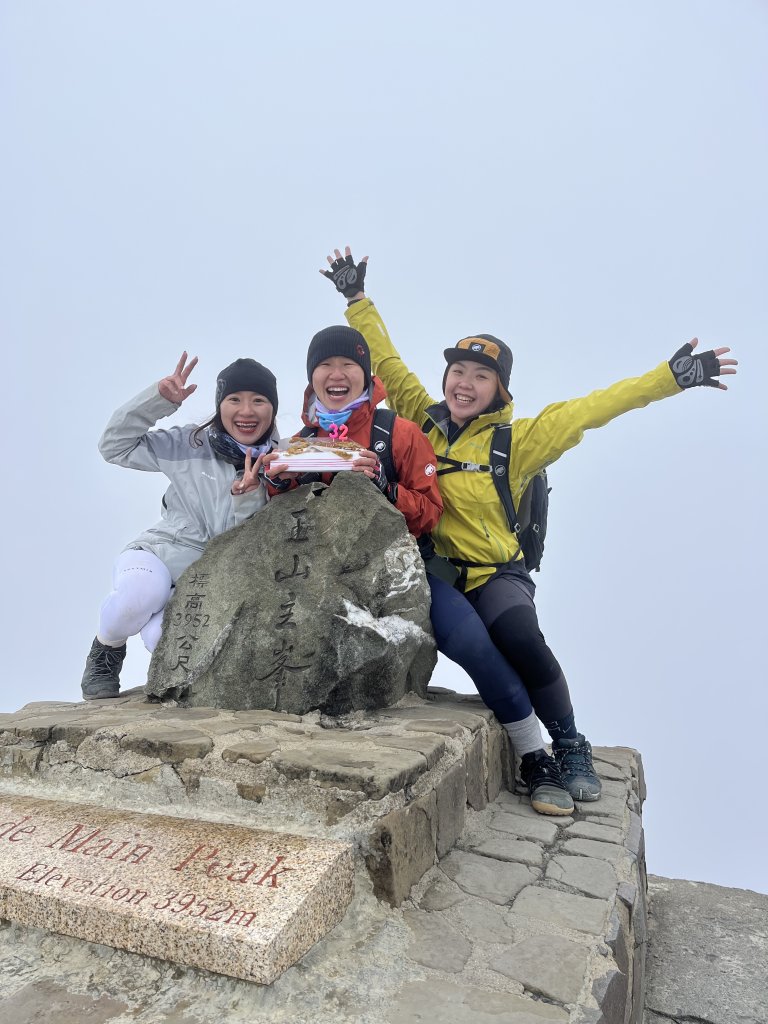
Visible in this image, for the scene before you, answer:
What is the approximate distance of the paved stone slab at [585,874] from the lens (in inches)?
115

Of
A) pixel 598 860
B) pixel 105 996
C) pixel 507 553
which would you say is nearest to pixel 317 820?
pixel 105 996

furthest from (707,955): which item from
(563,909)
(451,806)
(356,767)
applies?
(356,767)

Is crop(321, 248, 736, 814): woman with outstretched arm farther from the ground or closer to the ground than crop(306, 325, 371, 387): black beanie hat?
closer to the ground

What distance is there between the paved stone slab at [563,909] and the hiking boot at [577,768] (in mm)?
1162

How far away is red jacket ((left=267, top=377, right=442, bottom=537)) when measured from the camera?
162 inches

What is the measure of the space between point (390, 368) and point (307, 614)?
2168 mm

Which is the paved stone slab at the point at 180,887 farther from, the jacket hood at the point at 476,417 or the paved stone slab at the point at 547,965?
the jacket hood at the point at 476,417

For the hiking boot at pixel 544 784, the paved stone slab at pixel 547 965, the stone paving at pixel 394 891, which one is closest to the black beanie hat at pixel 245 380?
the stone paving at pixel 394 891

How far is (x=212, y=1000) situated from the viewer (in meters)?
2.06

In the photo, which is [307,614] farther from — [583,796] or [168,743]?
[583,796]

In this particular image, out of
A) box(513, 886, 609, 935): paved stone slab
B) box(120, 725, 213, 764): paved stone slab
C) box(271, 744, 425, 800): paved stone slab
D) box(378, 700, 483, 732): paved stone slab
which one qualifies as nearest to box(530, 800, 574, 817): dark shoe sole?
box(378, 700, 483, 732): paved stone slab

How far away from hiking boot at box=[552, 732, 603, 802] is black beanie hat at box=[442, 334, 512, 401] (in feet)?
7.08

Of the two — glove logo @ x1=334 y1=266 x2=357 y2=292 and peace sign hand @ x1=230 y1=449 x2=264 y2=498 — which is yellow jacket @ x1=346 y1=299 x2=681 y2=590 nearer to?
peace sign hand @ x1=230 y1=449 x2=264 y2=498

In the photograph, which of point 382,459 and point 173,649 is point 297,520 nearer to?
point 382,459
